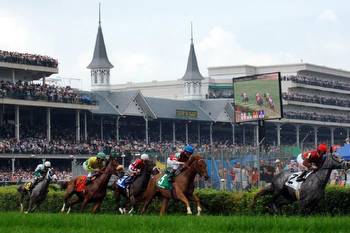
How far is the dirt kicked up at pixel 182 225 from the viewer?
15766 millimetres

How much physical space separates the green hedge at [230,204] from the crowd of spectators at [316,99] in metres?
78.7

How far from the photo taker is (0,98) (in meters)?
59.8

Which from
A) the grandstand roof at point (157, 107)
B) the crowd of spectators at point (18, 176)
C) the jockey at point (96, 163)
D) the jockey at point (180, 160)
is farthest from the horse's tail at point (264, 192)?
the grandstand roof at point (157, 107)

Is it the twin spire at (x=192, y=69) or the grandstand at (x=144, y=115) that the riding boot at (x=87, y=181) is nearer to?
the grandstand at (x=144, y=115)

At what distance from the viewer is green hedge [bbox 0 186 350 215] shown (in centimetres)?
2167

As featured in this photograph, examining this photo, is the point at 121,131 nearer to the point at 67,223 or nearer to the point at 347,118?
the point at 347,118

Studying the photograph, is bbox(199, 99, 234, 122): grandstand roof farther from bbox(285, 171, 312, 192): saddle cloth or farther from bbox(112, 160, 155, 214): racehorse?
bbox(285, 171, 312, 192): saddle cloth

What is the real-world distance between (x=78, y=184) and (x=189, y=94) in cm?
7377

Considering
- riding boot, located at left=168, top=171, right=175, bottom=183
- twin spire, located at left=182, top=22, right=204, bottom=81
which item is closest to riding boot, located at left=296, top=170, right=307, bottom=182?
riding boot, located at left=168, top=171, right=175, bottom=183

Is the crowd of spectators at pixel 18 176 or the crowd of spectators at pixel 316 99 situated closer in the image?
the crowd of spectators at pixel 18 176

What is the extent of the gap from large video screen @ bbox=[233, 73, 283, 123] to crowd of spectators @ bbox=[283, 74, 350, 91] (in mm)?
66316

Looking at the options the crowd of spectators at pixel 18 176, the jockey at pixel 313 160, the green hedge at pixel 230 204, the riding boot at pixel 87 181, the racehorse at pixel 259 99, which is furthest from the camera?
the crowd of spectators at pixel 18 176

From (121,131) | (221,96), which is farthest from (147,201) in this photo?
(221,96)

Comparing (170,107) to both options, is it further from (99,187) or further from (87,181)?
(99,187)
